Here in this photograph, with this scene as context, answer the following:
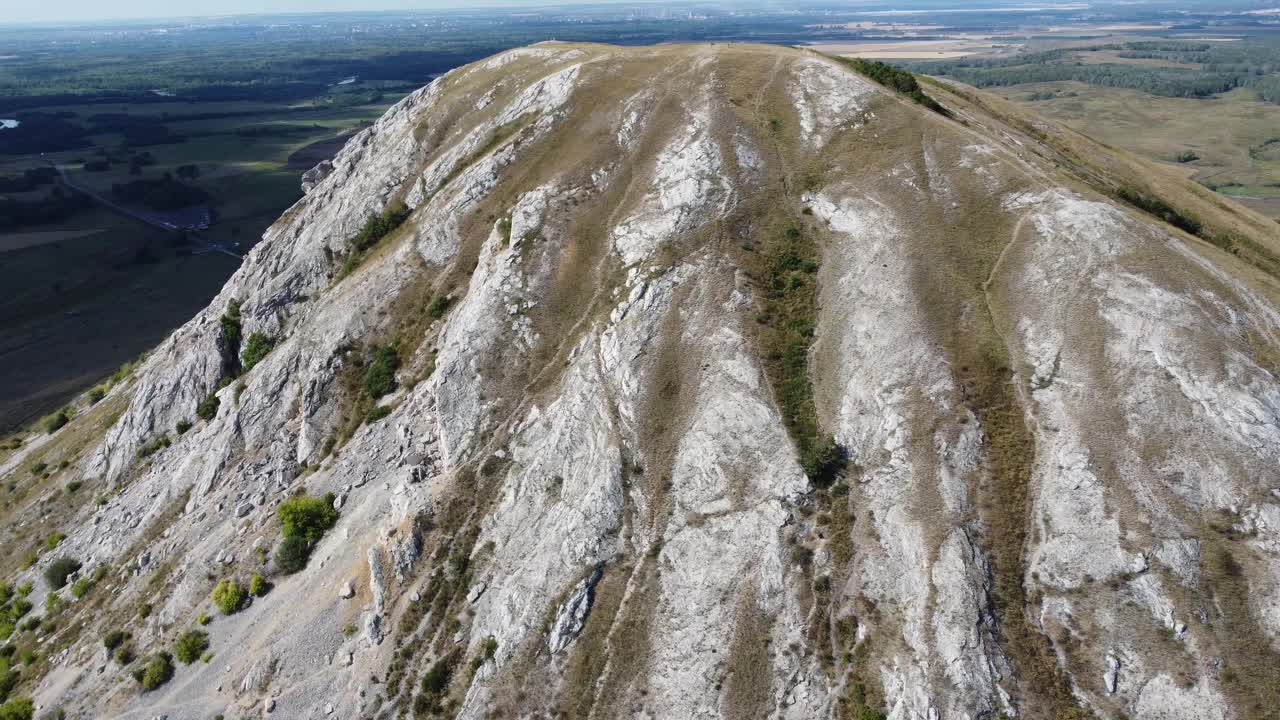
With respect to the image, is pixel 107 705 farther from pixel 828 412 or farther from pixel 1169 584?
pixel 1169 584

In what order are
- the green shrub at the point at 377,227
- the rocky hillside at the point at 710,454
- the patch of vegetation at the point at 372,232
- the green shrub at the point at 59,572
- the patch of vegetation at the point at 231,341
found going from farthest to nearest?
the green shrub at the point at 377,227
the patch of vegetation at the point at 372,232
the patch of vegetation at the point at 231,341
the green shrub at the point at 59,572
the rocky hillside at the point at 710,454

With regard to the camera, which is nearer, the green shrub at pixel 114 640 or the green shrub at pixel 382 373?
the green shrub at pixel 114 640

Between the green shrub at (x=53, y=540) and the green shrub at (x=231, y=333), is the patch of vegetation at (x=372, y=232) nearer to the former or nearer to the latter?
the green shrub at (x=231, y=333)

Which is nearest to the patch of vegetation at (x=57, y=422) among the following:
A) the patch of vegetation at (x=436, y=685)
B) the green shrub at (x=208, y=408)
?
the green shrub at (x=208, y=408)

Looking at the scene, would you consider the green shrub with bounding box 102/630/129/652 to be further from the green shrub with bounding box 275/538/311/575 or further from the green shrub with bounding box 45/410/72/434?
the green shrub with bounding box 45/410/72/434

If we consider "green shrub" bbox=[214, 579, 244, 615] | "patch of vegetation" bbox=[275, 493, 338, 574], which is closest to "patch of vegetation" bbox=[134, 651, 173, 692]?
"green shrub" bbox=[214, 579, 244, 615]

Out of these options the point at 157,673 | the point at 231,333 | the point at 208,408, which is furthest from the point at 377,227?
the point at 157,673
